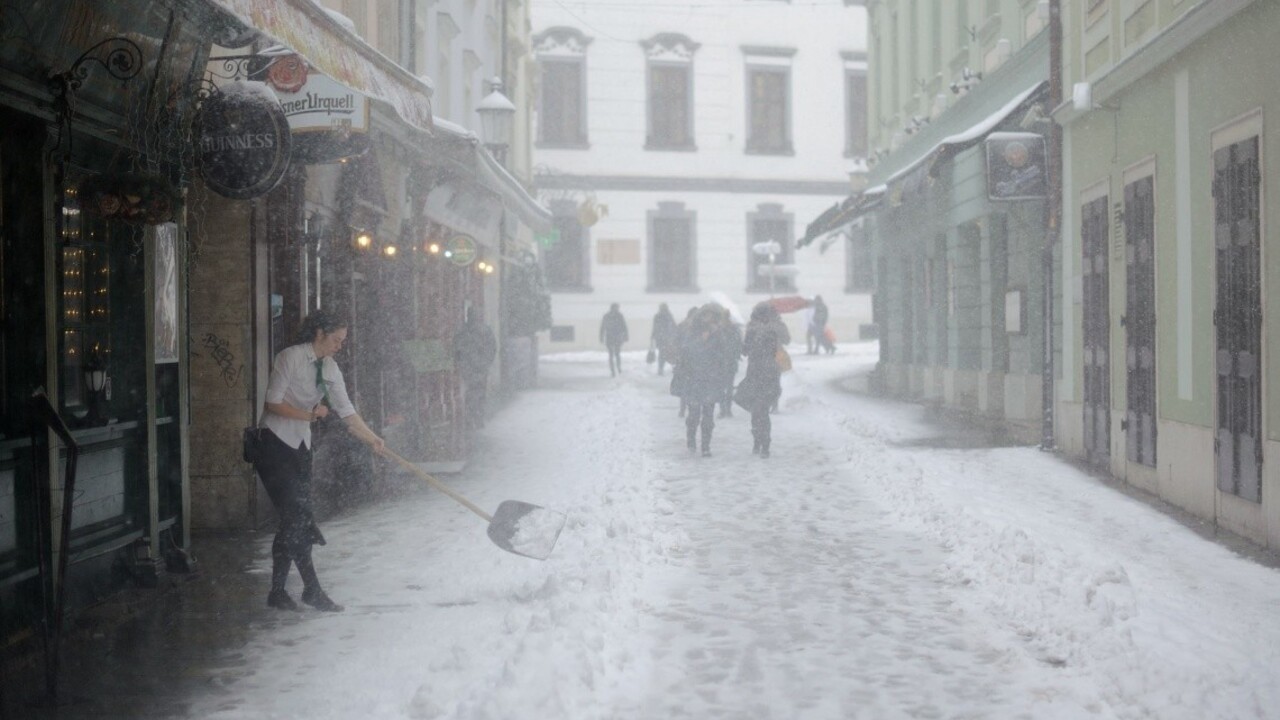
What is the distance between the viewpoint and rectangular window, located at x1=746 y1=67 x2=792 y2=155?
41.2m

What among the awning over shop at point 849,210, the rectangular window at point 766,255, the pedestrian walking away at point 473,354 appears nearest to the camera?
the pedestrian walking away at point 473,354

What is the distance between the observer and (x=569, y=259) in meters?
40.1

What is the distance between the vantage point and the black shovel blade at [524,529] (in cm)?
789

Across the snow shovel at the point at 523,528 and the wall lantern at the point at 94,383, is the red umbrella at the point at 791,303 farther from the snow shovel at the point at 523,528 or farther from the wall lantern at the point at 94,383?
the wall lantern at the point at 94,383

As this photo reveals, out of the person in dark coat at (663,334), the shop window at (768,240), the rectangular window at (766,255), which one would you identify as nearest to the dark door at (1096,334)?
the person in dark coat at (663,334)

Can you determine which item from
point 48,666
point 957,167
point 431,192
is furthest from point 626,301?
point 48,666

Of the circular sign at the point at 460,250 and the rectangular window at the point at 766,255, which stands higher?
the rectangular window at the point at 766,255

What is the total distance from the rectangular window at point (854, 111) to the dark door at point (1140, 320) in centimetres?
2991

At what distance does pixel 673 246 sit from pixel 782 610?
111 feet

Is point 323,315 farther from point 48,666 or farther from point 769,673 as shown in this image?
point 769,673

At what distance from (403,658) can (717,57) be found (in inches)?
1439

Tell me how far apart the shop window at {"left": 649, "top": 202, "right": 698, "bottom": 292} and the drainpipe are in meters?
26.1

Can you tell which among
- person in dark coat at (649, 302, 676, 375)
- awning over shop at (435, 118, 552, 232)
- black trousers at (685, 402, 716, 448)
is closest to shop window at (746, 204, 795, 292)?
person in dark coat at (649, 302, 676, 375)

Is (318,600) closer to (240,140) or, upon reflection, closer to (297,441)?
(297,441)
